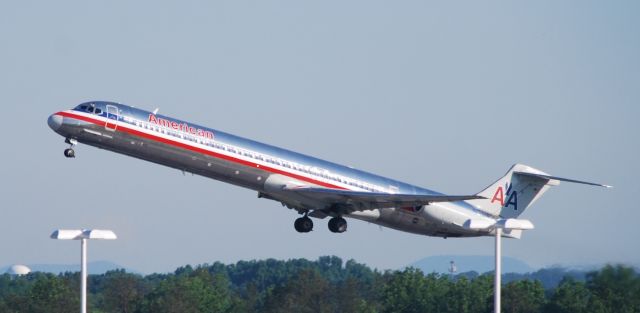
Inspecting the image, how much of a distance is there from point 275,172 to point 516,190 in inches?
747

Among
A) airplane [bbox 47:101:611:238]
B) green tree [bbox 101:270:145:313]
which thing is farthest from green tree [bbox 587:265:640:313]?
green tree [bbox 101:270:145:313]

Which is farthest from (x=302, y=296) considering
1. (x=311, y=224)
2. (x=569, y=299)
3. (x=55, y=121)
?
(x=55, y=121)

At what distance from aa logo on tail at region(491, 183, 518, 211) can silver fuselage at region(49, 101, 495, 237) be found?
9170mm

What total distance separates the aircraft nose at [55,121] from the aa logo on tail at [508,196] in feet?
91.8

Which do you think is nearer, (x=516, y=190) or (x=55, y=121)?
(x=55, y=121)

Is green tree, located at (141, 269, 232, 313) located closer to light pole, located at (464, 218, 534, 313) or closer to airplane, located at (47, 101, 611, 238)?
airplane, located at (47, 101, 611, 238)

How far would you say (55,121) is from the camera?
67.6 metres

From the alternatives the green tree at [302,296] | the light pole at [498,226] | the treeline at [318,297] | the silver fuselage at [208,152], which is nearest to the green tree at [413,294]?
the treeline at [318,297]

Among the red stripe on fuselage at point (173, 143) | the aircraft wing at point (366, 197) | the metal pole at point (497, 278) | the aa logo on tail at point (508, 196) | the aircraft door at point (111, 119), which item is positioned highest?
the aircraft door at point (111, 119)

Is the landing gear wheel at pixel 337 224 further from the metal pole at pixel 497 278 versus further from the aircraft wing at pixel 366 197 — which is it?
the metal pole at pixel 497 278

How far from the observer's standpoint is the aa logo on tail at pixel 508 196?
3199 inches

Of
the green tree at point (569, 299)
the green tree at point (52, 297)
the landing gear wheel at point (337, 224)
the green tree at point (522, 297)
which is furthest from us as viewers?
the green tree at point (52, 297)

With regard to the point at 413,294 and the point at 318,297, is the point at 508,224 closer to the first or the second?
the point at 413,294

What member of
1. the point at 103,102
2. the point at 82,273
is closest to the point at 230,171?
the point at 103,102
